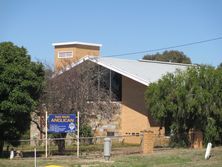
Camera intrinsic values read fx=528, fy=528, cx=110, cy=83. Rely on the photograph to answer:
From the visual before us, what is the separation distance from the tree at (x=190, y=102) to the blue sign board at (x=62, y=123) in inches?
309

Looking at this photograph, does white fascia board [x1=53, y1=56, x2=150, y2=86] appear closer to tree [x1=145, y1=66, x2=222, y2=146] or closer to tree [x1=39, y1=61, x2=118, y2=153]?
tree [x1=39, y1=61, x2=118, y2=153]

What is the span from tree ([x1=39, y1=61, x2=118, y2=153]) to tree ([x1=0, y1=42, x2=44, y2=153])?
4.03 metres

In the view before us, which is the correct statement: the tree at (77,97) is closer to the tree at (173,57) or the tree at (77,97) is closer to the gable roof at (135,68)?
the gable roof at (135,68)

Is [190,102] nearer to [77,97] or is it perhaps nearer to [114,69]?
[77,97]

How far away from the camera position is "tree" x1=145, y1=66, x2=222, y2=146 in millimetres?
30797

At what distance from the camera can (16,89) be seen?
24.5 metres

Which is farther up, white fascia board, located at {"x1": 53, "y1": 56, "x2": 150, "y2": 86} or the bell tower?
the bell tower

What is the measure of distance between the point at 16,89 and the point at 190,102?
10.9 meters

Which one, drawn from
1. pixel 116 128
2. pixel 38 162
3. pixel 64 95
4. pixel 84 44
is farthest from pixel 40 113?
pixel 84 44

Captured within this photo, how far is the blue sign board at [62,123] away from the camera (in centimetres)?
2542

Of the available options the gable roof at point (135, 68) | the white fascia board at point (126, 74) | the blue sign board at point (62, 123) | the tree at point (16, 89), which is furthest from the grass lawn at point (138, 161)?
the gable roof at point (135, 68)

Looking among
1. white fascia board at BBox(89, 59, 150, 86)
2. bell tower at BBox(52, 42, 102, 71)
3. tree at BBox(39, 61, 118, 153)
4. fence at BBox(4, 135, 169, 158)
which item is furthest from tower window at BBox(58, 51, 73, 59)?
tree at BBox(39, 61, 118, 153)

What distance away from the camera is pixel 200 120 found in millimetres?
31734

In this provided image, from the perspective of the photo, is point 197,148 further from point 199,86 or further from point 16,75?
point 16,75
